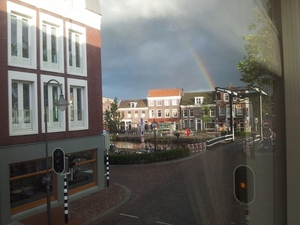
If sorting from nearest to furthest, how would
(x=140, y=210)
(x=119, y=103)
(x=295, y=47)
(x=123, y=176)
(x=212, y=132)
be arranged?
(x=295, y=47), (x=212, y=132), (x=119, y=103), (x=140, y=210), (x=123, y=176)

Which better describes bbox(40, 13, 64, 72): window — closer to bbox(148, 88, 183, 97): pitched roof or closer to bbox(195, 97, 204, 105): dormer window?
bbox(148, 88, 183, 97): pitched roof

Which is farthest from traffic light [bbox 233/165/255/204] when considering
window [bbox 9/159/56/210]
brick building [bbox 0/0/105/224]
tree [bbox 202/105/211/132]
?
window [bbox 9/159/56/210]

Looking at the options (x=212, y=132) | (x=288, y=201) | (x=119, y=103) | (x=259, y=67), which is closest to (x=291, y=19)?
(x=259, y=67)

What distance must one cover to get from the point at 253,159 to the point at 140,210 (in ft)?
9.15

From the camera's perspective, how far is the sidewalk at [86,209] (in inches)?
107

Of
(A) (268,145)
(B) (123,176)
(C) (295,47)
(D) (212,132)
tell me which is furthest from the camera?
(B) (123,176)

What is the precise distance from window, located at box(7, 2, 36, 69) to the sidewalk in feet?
5.72

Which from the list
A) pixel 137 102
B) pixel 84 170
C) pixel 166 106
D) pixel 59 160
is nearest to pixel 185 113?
pixel 166 106

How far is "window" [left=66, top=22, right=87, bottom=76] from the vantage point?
2.69 meters

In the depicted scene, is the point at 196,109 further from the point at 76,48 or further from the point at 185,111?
the point at 76,48

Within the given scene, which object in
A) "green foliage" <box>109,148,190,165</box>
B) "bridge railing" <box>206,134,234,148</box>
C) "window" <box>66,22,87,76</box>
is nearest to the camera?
"bridge railing" <box>206,134,234,148</box>

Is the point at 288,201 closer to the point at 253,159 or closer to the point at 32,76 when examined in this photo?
the point at 253,159

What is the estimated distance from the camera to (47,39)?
2.59 meters

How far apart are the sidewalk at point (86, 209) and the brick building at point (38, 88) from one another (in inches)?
8.9
